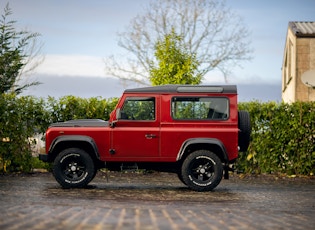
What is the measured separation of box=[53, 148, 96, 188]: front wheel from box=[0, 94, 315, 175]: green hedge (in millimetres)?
4408

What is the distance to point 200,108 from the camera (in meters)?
13.7

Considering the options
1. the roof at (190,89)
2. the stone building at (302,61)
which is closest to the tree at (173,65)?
the stone building at (302,61)

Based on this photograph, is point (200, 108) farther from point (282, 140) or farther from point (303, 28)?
point (303, 28)

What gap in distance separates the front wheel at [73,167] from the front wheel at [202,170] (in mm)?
2017

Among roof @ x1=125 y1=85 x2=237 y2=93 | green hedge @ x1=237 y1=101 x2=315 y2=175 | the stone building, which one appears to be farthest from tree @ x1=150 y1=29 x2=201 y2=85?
roof @ x1=125 y1=85 x2=237 y2=93

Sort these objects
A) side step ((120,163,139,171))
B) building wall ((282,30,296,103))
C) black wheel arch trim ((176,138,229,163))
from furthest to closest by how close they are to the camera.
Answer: building wall ((282,30,296,103)) → side step ((120,163,139,171)) → black wheel arch trim ((176,138,229,163))

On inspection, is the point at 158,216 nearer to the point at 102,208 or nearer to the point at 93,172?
the point at 102,208

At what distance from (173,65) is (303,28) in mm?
7253

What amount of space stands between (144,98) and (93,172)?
1.92 metres

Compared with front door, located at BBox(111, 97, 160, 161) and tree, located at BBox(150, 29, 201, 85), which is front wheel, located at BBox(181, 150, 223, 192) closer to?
front door, located at BBox(111, 97, 160, 161)

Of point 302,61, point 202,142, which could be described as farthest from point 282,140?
point 302,61

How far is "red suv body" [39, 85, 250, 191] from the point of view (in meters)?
13.5

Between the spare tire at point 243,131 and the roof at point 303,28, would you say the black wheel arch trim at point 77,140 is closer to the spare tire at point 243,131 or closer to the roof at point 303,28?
the spare tire at point 243,131

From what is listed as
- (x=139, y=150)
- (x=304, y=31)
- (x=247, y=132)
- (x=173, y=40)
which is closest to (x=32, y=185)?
(x=139, y=150)
